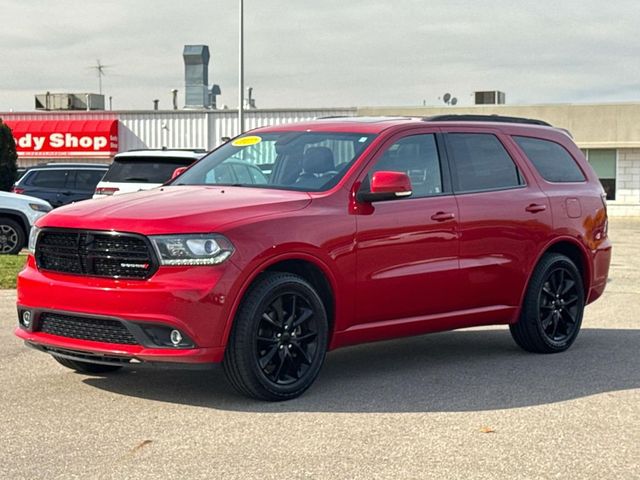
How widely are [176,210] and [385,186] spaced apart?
1.42 metres

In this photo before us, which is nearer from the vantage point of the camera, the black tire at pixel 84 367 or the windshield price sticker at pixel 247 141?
the black tire at pixel 84 367

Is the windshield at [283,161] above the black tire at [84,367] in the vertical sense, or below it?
above

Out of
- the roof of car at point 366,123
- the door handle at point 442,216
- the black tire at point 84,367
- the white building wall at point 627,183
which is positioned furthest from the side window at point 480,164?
the white building wall at point 627,183

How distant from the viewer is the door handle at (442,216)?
26.7ft

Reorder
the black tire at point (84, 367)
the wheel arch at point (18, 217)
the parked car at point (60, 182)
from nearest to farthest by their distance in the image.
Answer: the black tire at point (84, 367) < the wheel arch at point (18, 217) < the parked car at point (60, 182)

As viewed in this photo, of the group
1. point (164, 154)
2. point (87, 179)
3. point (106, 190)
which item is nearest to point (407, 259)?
point (164, 154)

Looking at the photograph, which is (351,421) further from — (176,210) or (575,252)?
(575,252)

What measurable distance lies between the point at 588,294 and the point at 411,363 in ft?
6.55

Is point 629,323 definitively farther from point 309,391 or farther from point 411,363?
point 309,391

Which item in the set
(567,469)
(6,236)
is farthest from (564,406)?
(6,236)

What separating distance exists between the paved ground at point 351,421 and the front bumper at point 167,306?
0.36 m

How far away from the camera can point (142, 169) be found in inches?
668

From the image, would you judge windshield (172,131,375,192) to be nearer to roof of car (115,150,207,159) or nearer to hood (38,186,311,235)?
hood (38,186,311,235)

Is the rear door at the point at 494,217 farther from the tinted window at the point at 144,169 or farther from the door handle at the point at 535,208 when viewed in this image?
the tinted window at the point at 144,169
